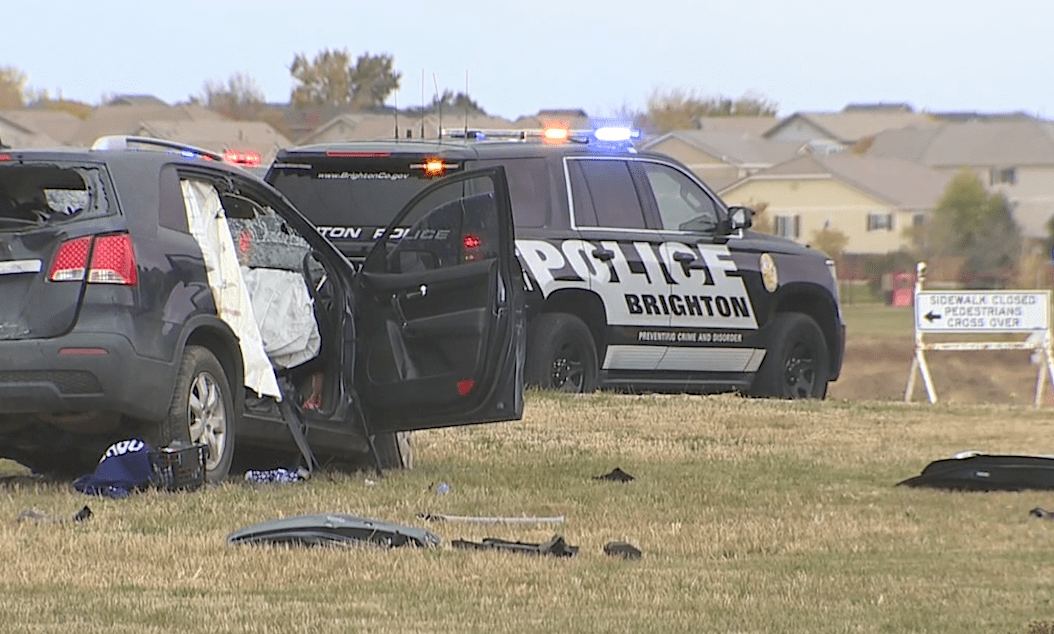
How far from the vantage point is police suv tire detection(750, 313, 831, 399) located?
1705 cm

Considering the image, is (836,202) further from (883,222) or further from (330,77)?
(330,77)

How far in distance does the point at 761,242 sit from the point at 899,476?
18.4ft

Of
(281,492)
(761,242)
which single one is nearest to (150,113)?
(761,242)

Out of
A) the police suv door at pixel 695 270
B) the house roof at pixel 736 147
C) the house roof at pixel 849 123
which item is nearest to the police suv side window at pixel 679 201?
the police suv door at pixel 695 270

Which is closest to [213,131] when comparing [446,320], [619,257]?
[619,257]

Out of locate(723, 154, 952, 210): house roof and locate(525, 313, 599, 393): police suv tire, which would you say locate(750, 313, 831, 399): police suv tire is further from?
locate(723, 154, 952, 210): house roof

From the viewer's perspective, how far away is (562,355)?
15898 millimetres

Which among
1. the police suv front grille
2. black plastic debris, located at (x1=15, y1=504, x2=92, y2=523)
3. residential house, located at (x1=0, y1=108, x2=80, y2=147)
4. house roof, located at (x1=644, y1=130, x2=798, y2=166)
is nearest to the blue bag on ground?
the police suv front grille

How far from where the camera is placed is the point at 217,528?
8.71 m

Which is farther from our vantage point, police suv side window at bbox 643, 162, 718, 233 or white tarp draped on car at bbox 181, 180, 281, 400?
police suv side window at bbox 643, 162, 718, 233

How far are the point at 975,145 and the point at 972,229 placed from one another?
19.9 metres

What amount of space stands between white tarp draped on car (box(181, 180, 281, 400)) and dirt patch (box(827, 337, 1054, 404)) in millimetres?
20280

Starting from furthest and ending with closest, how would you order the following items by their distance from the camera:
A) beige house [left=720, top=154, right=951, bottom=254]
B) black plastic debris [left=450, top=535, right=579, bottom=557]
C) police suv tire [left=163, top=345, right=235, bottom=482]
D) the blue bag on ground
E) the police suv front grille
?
beige house [left=720, top=154, right=951, bottom=254], police suv tire [left=163, top=345, right=235, bottom=482], the blue bag on ground, the police suv front grille, black plastic debris [left=450, top=535, right=579, bottom=557]

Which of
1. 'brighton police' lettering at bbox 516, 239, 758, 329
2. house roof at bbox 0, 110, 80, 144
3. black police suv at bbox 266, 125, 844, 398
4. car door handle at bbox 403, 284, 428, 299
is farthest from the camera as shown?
house roof at bbox 0, 110, 80, 144
